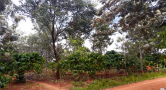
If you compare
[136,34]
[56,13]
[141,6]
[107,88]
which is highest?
[56,13]

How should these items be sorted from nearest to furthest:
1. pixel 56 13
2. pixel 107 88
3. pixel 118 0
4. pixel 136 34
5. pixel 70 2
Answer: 1. pixel 107 88
2. pixel 118 0
3. pixel 56 13
4. pixel 70 2
5. pixel 136 34

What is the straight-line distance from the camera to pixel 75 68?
6.74m

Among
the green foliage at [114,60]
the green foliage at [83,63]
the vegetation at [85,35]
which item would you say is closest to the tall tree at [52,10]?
the vegetation at [85,35]

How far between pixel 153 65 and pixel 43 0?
1060cm

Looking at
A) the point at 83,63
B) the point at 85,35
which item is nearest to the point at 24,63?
the point at 83,63

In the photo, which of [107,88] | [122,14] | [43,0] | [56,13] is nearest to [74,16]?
[56,13]

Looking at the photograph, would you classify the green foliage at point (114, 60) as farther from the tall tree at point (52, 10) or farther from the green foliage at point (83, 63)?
the tall tree at point (52, 10)

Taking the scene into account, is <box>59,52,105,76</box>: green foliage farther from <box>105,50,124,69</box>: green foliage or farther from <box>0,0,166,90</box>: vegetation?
<box>105,50,124,69</box>: green foliage

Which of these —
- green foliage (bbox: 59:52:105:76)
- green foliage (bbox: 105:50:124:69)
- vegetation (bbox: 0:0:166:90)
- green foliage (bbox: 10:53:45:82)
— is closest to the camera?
vegetation (bbox: 0:0:166:90)

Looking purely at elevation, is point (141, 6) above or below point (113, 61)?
above

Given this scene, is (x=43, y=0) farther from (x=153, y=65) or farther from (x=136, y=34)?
(x=153, y=65)

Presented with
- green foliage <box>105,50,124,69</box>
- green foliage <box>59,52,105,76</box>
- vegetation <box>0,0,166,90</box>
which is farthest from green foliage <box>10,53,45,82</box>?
green foliage <box>105,50,124,69</box>

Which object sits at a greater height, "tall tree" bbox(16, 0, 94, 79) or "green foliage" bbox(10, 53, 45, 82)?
"tall tree" bbox(16, 0, 94, 79)

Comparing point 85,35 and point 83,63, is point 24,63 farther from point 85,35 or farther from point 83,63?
point 85,35
